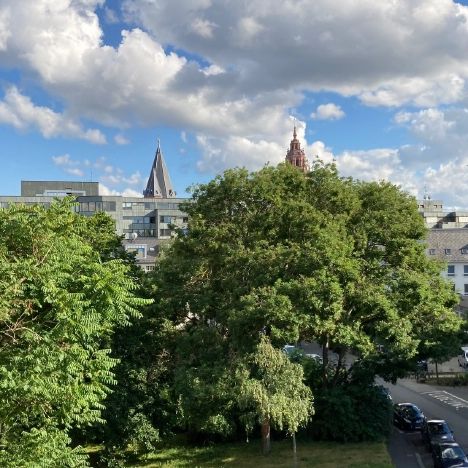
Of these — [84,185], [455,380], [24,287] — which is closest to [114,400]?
[24,287]

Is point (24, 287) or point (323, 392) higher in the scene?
point (24, 287)

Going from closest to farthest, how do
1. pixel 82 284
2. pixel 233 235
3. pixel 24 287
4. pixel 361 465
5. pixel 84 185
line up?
pixel 24 287
pixel 82 284
pixel 361 465
pixel 233 235
pixel 84 185

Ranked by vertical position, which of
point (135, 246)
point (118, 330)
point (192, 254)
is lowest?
point (118, 330)

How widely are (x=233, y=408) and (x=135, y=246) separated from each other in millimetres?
60306

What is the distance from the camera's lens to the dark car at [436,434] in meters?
28.0

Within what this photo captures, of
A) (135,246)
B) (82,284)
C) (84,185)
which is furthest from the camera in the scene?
(84,185)

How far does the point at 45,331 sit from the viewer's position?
54.4ft

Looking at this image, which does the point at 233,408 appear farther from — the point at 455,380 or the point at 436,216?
the point at 436,216

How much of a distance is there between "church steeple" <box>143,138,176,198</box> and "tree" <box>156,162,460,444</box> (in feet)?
413

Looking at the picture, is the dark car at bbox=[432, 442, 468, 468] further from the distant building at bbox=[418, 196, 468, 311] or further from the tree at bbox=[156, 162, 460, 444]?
the distant building at bbox=[418, 196, 468, 311]

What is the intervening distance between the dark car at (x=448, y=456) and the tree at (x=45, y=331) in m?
15.3

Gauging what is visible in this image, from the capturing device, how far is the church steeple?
15612cm

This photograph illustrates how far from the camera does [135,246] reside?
8856 cm

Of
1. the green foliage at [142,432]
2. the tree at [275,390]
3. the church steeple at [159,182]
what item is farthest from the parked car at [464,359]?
the church steeple at [159,182]
